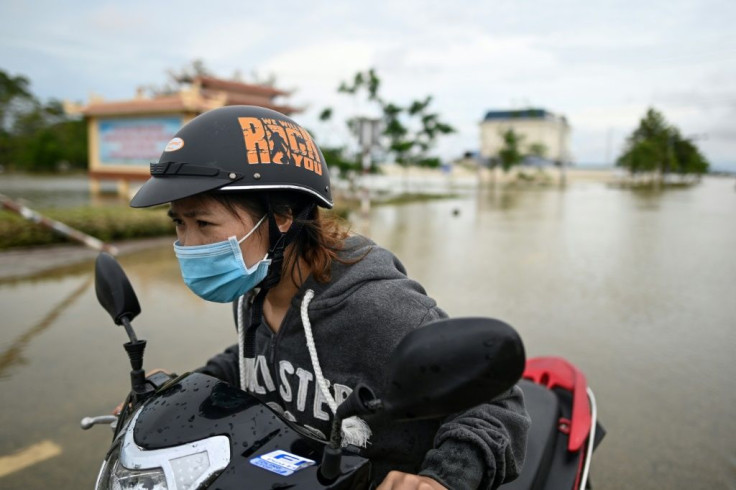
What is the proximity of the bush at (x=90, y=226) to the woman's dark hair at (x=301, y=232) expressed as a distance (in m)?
6.44

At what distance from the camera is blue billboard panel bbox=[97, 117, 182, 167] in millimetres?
15133

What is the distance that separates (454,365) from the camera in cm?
83

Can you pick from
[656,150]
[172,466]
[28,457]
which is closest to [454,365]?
[172,466]

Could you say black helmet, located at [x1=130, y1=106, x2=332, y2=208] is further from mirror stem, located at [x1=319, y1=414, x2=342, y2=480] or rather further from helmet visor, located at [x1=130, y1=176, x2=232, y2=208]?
mirror stem, located at [x1=319, y1=414, x2=342, y2=480]

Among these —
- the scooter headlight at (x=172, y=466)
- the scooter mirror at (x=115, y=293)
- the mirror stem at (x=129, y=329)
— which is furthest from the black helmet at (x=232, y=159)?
the scooter headlight at (x=172, y=466)

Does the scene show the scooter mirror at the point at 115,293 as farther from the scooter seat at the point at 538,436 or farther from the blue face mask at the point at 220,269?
the scooter seat at the point at 538,436

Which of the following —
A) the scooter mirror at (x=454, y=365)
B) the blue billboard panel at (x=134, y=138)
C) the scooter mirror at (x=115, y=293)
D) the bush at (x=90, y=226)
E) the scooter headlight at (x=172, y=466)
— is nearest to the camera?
the scooter mirror at (x=454, y=365)

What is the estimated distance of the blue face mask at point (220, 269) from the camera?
58.8 inches

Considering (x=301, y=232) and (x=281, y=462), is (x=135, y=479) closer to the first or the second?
(x=281, y=462)

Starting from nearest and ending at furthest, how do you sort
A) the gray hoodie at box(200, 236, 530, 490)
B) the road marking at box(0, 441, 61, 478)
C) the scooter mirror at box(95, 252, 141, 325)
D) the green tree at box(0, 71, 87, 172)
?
the gray hoodie at box(200, 236, 530, 490) < the scooter mirror at box(95, 252, 141, 325) < the road marking at box(0, 441, 61, 478) < the green tree at box(0, 71, 87, 172)

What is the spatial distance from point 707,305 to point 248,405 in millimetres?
6125

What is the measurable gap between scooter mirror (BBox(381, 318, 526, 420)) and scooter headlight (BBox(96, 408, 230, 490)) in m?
0.36

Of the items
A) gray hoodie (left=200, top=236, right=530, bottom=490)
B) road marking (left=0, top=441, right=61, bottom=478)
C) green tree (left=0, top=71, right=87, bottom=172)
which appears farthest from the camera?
green tree (left=0, top=71, right=87, bottom=172)

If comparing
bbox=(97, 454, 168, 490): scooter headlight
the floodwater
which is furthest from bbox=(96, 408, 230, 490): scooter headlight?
the floodwater
